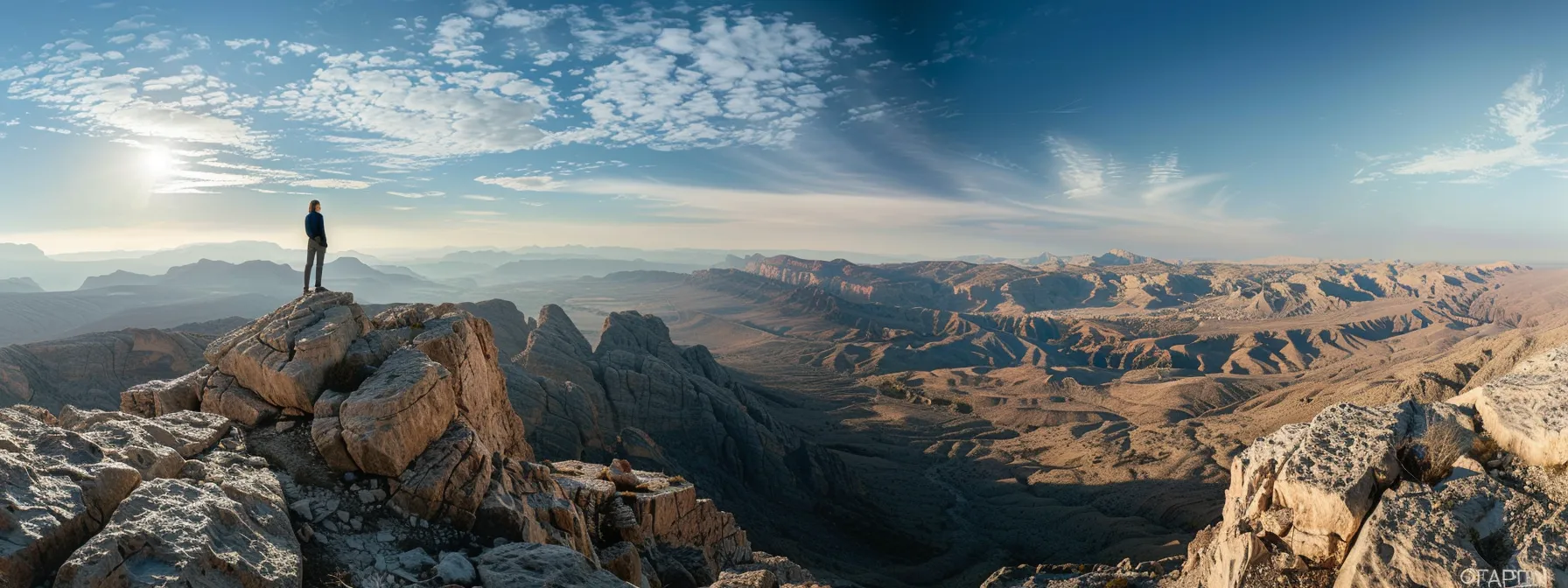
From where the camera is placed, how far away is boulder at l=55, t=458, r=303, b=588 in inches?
314

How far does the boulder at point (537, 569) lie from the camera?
1105 centimetres

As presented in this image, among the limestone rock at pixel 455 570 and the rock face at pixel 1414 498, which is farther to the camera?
the rock face at pixel 1414 498

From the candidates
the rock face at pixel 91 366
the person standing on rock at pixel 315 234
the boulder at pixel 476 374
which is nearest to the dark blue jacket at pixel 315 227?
the person standing on rock at pixel 315 234

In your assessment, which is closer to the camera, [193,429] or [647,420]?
[193,429]

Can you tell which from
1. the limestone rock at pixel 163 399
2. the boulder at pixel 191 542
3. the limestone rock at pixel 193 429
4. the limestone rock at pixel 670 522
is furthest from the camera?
the limestone rock at pixel 670 522

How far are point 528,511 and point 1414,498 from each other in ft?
65.3

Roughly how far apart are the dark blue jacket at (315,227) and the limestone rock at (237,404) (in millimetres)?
4877

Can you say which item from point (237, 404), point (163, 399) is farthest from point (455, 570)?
point (163, 399)

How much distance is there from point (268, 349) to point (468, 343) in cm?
524

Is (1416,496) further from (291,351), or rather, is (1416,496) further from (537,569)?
(291,351)

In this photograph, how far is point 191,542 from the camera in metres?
8.89

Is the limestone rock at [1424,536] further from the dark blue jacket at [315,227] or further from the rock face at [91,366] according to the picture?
the rock face at [91,366]

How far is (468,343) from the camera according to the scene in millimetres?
20047

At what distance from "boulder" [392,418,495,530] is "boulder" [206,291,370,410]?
3561mm
